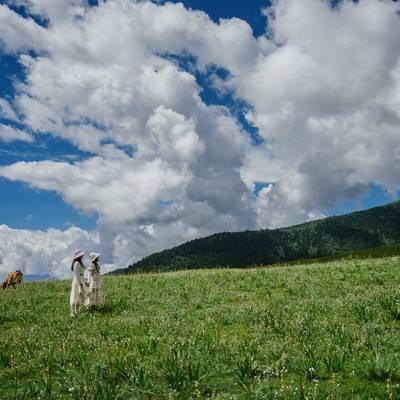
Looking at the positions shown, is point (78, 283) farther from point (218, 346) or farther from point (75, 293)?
point (218, 346)

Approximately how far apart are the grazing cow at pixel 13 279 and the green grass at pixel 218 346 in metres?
17.0

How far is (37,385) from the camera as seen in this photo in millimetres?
9719

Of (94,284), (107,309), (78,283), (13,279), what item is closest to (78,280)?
(78,283)

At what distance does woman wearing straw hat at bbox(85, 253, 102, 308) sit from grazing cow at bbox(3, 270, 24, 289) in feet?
63.0

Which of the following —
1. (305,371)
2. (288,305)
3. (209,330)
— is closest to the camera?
(305,371)

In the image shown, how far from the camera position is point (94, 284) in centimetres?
2234

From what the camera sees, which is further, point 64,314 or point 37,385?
point 64,314

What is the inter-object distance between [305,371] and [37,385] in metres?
5.69

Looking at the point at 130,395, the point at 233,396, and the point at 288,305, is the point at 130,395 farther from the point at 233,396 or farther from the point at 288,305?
the point at 288,305

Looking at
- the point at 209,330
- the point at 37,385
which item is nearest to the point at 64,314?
the point at 209,330

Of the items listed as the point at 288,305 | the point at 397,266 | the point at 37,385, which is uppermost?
the point at 397,266

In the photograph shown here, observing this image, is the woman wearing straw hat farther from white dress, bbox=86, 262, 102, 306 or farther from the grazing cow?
the grazing cow

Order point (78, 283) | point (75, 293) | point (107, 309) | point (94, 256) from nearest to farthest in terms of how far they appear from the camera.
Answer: point (107, 309) → point (75, 293) → point (78, 283) → point (94, 256)

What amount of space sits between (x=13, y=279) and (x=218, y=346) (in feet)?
108
